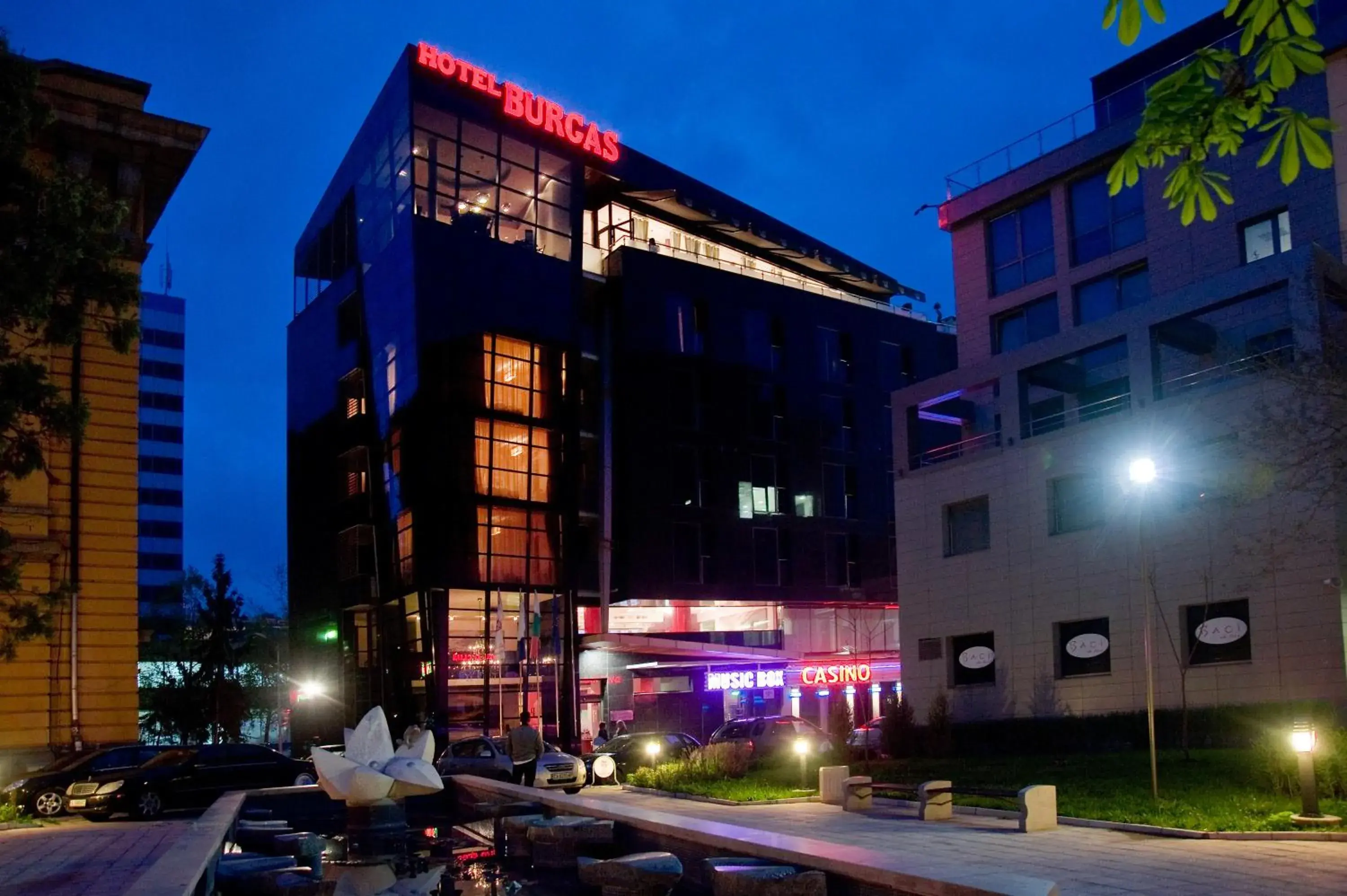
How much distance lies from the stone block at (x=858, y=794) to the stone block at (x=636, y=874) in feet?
39.8

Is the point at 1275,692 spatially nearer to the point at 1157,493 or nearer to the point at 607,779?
the point at 1157,493

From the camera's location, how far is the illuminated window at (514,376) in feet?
173

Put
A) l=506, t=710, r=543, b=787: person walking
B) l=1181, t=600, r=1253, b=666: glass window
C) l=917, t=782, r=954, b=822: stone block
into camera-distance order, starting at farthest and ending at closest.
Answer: l=1181, t=600, r=1253, b=666: glass window → l=506, t=710, r=543, b=787: person walking → l=917, t=782, r=954, b=822: stone block

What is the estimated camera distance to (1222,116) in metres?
6.43

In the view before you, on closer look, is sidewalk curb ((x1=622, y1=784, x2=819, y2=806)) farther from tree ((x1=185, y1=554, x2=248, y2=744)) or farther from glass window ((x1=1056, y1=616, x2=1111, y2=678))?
tree ((x1=185, y1=554, x2=248, y2=744))

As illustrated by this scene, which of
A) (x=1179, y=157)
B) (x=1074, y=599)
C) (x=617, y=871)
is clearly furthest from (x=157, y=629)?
(x=617, y=871)

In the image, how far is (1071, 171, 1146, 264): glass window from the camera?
1523 inches

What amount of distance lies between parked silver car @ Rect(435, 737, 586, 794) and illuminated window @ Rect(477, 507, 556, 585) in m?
18.6

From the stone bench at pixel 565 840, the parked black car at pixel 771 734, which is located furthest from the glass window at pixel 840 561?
the stone bench at pixel 565 840

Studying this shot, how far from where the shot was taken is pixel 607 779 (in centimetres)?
3356

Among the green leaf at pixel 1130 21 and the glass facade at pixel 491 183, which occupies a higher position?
the glass facade at pixel 491 183

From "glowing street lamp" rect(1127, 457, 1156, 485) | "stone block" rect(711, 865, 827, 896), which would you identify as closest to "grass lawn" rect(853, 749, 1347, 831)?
"glowing street lamp" rect(1127, 457, 1156, 485)

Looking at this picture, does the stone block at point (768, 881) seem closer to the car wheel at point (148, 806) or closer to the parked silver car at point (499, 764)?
the parked silver car at point (499, 764)

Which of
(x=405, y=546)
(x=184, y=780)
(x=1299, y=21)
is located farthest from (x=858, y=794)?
(x=405, y=546)
